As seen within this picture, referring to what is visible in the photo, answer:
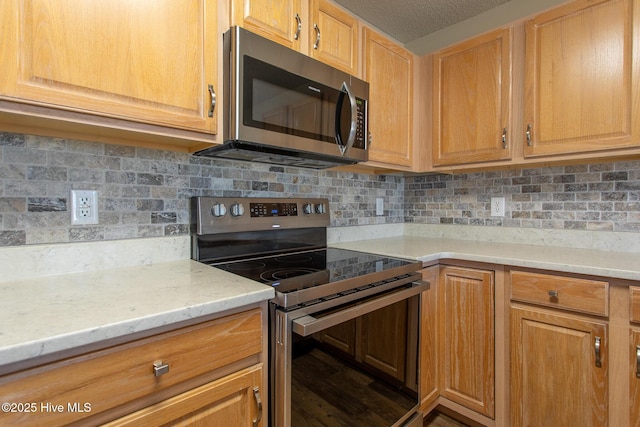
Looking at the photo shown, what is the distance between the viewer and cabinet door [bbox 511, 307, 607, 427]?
1242 mm

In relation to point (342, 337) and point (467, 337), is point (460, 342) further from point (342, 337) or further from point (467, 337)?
point (342, 337)

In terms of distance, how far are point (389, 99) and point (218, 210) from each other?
1.18 m

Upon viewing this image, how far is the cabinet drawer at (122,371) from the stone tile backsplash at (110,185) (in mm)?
640

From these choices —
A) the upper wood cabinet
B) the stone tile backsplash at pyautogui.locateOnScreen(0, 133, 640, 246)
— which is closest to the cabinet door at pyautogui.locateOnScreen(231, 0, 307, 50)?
the upper wood cabinet

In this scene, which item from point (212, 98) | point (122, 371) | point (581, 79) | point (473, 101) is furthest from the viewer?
point (473, 101)

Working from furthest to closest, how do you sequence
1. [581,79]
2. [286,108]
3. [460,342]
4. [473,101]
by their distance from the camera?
[473,101], [460,342], [581,79], [286,108]

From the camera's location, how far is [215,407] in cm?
86

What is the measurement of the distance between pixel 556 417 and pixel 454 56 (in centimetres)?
192

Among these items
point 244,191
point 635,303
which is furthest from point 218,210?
point 635,303

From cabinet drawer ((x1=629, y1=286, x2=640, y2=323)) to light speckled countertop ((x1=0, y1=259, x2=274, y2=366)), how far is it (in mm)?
1319

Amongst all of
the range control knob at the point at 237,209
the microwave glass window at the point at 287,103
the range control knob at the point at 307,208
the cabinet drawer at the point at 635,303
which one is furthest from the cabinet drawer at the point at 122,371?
the cabinet drawer at the point at 635,303

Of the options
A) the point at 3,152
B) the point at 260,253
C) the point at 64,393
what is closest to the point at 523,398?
the point at 260,253

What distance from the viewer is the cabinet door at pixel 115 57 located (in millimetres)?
805

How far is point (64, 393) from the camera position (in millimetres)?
635
